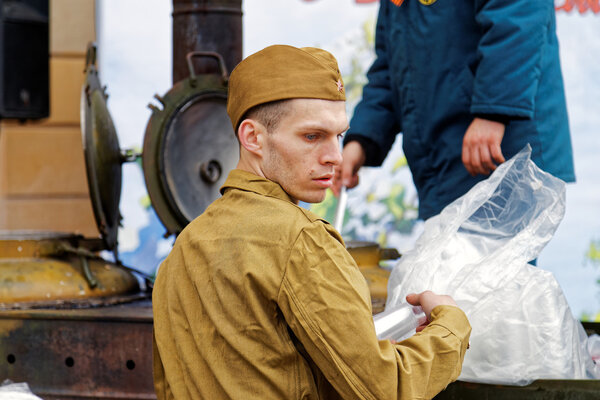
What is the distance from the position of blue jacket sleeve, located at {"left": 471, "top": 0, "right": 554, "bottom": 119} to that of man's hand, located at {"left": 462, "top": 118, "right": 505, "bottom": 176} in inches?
1.4

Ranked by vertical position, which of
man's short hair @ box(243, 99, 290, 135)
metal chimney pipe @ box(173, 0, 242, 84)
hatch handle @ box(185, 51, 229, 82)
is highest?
metal chimney pipe @ box(173, 0, 242, 84)

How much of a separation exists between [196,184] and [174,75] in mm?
512

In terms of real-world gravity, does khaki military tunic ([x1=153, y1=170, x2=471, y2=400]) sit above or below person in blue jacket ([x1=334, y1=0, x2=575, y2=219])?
below

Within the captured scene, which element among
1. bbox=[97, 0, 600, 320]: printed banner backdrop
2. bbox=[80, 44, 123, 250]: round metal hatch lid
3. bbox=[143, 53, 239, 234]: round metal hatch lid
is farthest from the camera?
bbox=[97, 0, 600, 320]: printed banner backdrop

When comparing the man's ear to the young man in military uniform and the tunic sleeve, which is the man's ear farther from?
the tunic sleeve

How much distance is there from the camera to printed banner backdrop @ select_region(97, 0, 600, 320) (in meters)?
4.41

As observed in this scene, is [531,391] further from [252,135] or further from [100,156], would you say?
[100,156]

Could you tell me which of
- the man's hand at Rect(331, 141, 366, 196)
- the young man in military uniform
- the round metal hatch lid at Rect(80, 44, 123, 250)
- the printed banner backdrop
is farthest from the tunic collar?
the printed banner backdrop

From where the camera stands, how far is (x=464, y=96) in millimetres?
2246

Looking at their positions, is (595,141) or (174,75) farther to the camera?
(595,141)

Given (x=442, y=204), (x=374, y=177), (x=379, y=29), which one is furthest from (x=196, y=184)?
(x=374, y=177)

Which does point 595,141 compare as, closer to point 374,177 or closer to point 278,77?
point 374,177

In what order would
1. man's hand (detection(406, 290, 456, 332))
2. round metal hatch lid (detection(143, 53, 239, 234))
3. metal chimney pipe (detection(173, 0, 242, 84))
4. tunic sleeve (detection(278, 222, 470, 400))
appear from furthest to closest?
metal chimney pipe (detection(173, 0, 242, 84)) → round metal hatch lid (detection(143, 53, 239, 234)) → man's hand (detection(406, 290, 456, 332)) → tunic sleeve (detection(278, 222, 470, 400))

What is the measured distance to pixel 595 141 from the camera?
4.43 m
